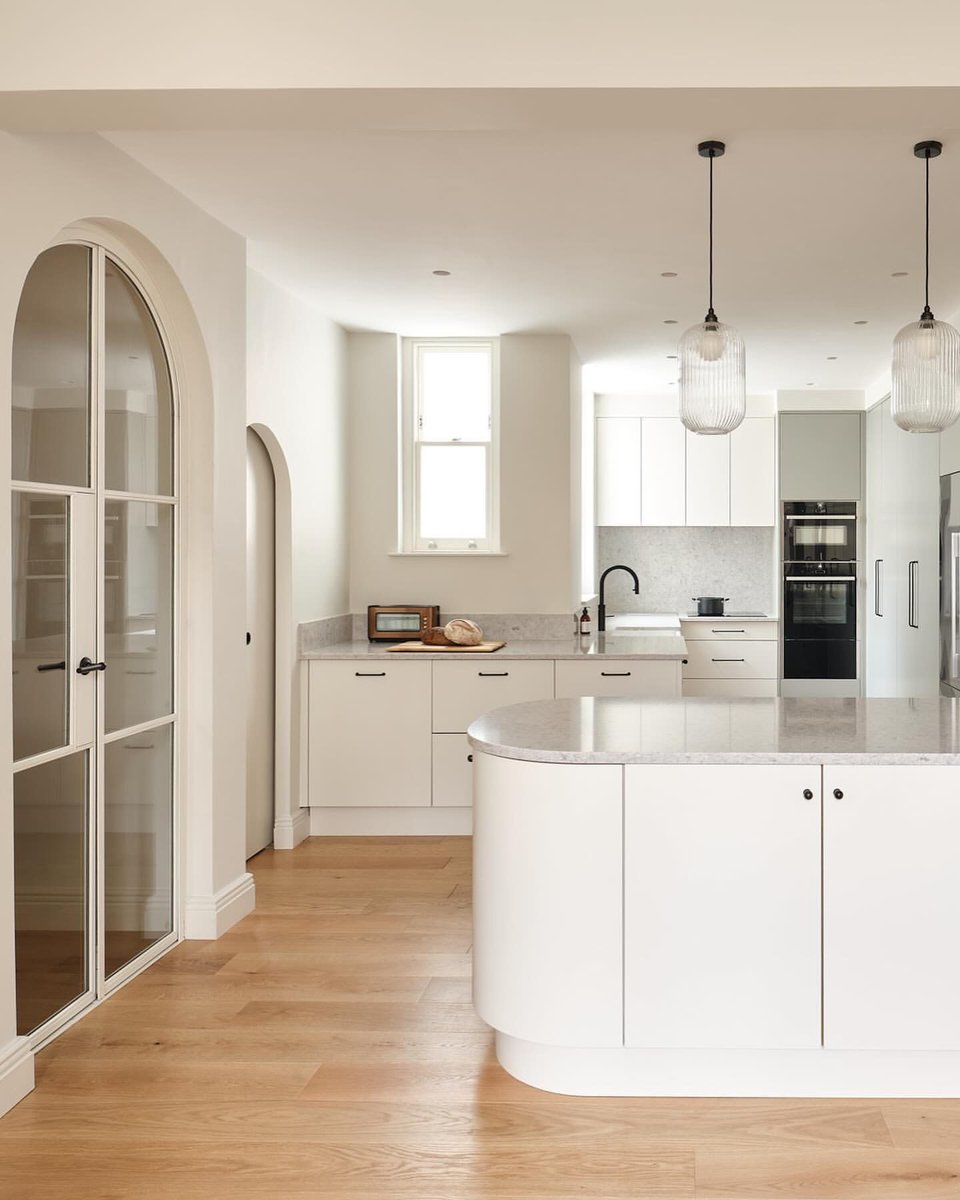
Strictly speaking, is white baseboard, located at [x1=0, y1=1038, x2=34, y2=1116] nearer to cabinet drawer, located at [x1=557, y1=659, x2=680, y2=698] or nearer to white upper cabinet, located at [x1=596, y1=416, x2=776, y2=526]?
cabinet drawer, located at [x1=557, y1=659, x2=680, y2=698]

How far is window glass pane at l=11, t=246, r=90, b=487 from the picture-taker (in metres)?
2.86

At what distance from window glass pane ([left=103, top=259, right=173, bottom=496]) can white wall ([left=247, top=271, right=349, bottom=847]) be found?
0.86 meters

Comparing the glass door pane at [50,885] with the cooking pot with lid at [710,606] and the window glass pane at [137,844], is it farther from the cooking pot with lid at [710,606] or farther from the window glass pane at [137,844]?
the cooking pot with lid at [710,606]

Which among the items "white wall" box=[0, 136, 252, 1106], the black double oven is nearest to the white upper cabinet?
the black double oven

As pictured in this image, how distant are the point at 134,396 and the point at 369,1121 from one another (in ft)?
7.20

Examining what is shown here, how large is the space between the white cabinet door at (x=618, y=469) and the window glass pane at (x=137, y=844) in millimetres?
4765

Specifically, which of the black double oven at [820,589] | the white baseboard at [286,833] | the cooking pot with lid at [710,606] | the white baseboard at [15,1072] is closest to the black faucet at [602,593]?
the cooking pot with lid at [710,606]

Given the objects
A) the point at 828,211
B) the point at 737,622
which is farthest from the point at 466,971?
the point at 737,622

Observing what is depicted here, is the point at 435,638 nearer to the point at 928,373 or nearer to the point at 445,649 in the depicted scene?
the point at 445,649

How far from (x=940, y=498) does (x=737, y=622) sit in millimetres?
2193

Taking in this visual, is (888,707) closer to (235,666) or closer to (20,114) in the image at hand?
(235,666)

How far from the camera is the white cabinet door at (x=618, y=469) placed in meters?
7.94

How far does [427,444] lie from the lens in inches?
237

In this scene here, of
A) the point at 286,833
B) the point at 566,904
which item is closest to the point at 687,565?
the point at 286,833
